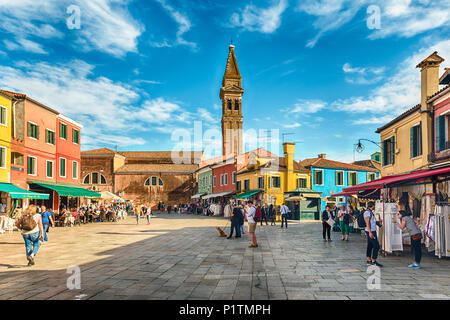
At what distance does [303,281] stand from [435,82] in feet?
41.5

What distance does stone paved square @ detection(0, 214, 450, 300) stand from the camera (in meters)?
5.91

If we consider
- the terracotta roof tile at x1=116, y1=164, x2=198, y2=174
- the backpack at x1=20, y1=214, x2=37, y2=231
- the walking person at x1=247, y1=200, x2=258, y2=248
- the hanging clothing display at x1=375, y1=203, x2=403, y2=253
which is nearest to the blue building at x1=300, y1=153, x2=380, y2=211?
the walking person at x1=247, y1=200, x2=258, y2=248

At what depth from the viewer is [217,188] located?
141ft

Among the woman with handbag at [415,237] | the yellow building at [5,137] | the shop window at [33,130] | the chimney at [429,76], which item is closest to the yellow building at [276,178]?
the shop window at [33,130]

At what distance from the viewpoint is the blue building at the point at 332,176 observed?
33.7 m

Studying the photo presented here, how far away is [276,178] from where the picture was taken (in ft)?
104

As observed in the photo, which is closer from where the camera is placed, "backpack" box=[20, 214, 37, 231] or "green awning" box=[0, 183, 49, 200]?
"backpack" box=[20, 214, 37, 231]

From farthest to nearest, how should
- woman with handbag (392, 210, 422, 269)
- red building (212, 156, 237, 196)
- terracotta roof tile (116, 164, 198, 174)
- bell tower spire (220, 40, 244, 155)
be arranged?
bell tower spire (220, 40, 244, 155) < terracotta roof tile (116, 164, 198, 174) < red building (212, 156, 237, 196) < woman with handbag (392, 210, 422, 269)

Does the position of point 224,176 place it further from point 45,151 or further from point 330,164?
point 45,151

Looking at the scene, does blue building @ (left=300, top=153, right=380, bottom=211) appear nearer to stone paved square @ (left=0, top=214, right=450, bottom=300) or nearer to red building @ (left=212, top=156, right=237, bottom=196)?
red building @ (left=212, top=156, right=237, bottom=196)

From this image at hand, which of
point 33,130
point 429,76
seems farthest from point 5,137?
point 429,76

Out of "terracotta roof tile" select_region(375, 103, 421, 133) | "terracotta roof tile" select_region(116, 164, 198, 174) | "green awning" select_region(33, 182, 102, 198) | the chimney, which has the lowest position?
"green awning" select_region(33, 182, 102, 198)
